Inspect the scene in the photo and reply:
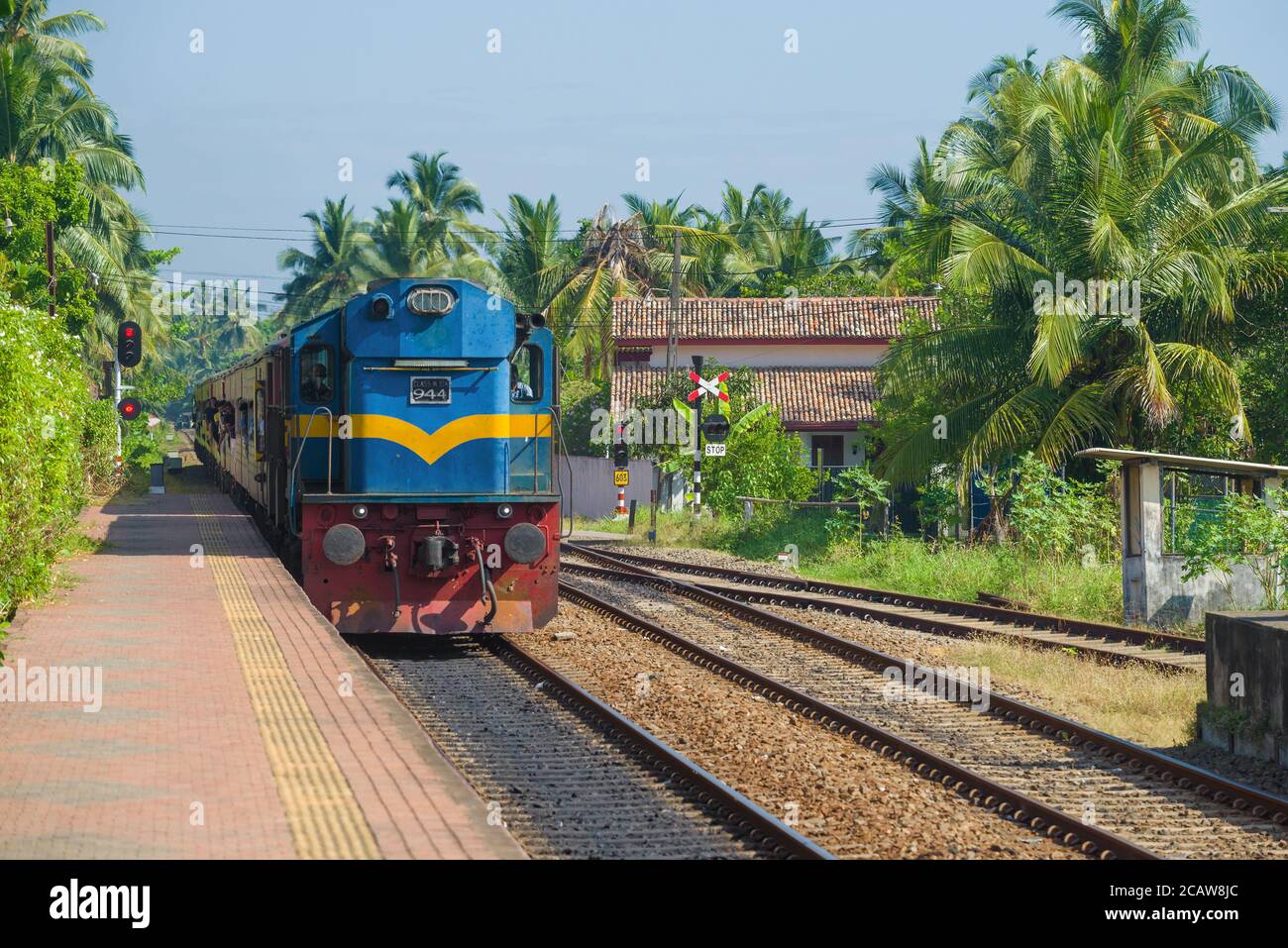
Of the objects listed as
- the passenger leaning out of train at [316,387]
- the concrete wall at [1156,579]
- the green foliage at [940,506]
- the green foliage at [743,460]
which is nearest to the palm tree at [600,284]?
the green foliage at [743,460]

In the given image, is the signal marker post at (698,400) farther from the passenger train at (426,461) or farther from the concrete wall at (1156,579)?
the passenger train at (426,461)

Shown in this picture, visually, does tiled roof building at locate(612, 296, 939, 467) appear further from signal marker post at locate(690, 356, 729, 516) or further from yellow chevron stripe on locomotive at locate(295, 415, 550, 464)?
yellow chevron stripe on locomotive at locate(295, 415, 550, 464)

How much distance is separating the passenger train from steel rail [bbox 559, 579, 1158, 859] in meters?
1.90

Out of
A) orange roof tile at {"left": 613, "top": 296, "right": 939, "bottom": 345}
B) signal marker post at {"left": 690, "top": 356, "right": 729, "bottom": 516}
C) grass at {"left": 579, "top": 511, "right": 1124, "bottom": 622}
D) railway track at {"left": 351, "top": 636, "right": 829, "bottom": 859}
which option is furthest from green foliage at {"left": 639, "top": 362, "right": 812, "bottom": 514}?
railway track at {"left": 351, "top": 636, "right": 829, "bottom": 859}

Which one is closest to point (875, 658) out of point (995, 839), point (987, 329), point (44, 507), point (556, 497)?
point (556, 497)

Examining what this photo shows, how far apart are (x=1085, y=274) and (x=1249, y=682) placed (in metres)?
13.7

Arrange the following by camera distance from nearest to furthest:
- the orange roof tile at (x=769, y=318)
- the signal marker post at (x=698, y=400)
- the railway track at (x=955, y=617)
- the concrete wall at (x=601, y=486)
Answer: the railway track at (x=955, y=617) → the signal marker post at (x=698, y=400) → the concrete wall at (x=601, y=486) → the orange roof tile at (x=769, y=318)

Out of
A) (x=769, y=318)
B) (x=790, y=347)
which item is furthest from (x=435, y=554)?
(x=769, y=318)

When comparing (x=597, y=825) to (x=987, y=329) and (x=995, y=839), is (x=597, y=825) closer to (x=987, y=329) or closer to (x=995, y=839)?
(x=995, y=839)

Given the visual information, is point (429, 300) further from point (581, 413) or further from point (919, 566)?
point (581, 413)

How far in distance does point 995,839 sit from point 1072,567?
12.8 meters

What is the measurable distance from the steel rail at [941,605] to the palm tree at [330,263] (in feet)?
140

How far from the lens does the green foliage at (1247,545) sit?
16.7 meters

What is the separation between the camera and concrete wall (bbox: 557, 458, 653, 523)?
39.8m
